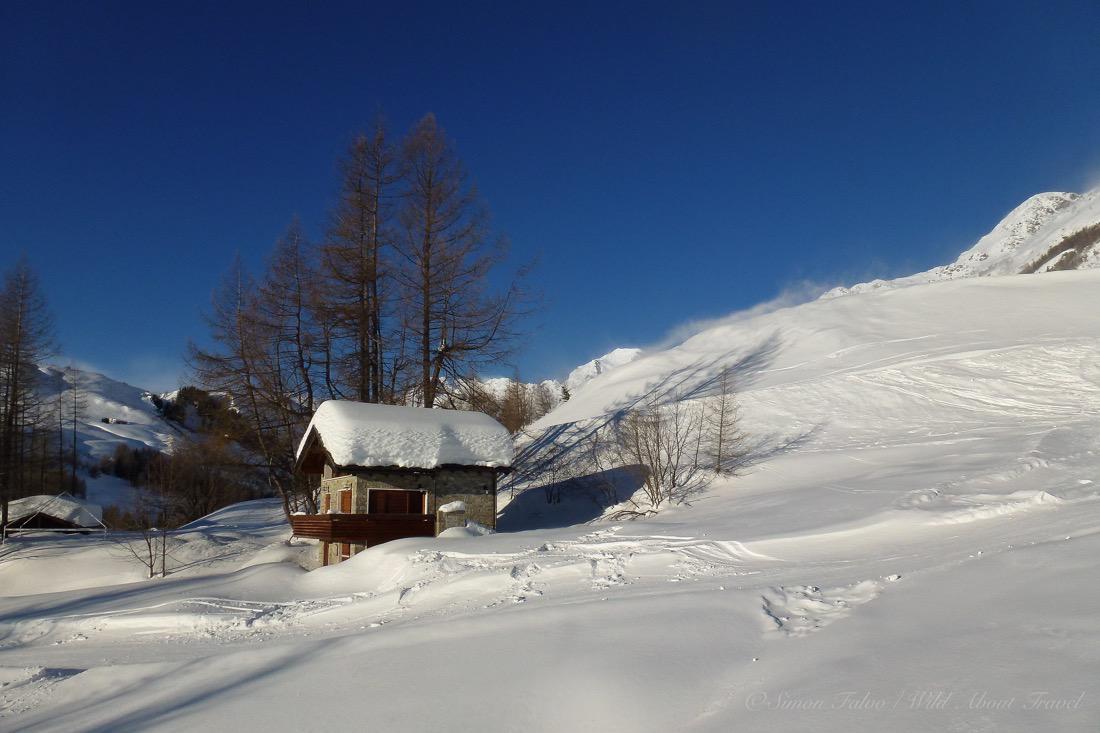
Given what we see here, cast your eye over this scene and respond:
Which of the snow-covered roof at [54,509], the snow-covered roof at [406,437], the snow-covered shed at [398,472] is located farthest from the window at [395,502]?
the snow-covered roof at [54,509]

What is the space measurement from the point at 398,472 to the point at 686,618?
14.9 m

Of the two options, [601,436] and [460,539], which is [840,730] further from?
[601,436]

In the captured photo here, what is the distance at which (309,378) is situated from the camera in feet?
96.1

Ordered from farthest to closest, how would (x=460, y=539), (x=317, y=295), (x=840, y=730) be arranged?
(x=317, y=295) → (x=460, y=539) → (x=840, y=730)

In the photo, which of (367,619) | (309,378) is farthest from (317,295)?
(367,619)

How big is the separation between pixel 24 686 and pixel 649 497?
1806 centimetres

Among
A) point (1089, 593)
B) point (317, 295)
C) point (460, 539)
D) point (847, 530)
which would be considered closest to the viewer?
point (1089, 593)

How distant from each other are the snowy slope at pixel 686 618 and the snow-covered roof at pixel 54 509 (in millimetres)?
10044

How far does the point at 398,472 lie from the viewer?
71.7 ft

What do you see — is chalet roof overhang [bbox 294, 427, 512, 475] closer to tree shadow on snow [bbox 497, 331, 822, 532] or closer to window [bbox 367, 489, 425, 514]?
window [bbox 367, 489, 425, 514]

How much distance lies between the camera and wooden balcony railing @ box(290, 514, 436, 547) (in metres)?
20.6

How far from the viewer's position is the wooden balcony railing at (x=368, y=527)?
20641 mm

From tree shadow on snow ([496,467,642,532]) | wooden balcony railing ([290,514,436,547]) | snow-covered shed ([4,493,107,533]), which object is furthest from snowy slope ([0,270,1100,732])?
snow-covered shed ([4,493,107,533])

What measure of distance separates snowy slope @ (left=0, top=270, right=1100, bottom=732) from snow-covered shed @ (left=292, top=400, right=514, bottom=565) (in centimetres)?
299
